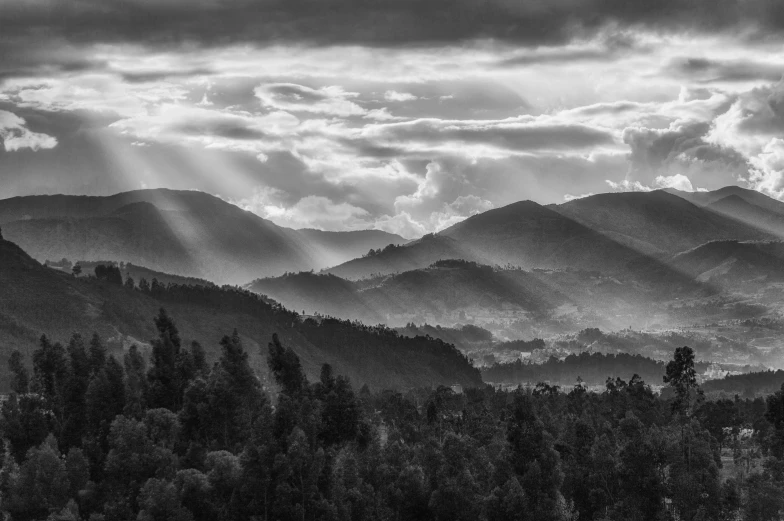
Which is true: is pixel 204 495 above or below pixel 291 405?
below

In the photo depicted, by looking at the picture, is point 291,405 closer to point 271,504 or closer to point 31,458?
point 271,504

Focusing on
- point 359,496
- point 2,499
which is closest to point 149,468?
point 2,499

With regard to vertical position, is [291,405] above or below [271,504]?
above

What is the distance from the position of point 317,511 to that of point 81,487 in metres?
47.3

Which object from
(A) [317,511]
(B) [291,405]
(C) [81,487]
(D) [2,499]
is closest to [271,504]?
(A) [317,511]

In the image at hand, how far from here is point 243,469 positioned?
620 ft

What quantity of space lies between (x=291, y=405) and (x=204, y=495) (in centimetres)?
2297

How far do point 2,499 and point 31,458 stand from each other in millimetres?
8953

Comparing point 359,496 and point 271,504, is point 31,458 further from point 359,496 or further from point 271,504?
point 359,496

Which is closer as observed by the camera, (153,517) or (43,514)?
(153,517)

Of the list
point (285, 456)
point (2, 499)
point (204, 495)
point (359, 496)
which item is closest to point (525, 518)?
point (359, 496)

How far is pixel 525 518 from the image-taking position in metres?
199

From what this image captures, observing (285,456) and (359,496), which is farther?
(359,496)

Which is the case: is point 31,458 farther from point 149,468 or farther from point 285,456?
point 285,456
